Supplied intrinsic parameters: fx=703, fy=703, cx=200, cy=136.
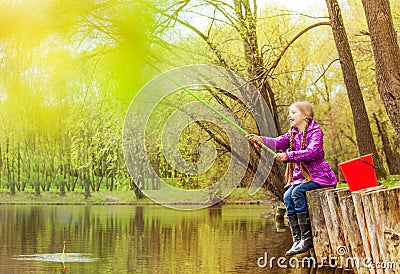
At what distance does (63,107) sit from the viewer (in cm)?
1064

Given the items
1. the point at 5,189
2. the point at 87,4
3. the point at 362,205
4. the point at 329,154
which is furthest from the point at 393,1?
the point at 5,189

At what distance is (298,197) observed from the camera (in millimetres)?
7477

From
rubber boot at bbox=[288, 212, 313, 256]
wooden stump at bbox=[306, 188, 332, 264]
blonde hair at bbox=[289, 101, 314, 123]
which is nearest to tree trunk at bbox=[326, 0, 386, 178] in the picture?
wooden stump at bbox=[306, 188, 332, 264]

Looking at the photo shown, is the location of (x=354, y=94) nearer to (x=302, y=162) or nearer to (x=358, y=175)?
(x=302, y=162)

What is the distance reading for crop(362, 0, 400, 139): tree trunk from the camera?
7672 mm

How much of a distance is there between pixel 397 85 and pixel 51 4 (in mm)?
4738

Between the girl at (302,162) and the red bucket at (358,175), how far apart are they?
1.81 ft

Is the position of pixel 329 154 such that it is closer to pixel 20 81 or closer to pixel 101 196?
pixel 101 196

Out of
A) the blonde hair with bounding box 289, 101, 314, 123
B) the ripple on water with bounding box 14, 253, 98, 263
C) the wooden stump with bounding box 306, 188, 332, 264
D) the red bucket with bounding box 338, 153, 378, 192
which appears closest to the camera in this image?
the red bucket with bounding box 338, 153, 378, 192

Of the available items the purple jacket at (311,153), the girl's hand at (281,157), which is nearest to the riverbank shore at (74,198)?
the purple jacket at (311,153)

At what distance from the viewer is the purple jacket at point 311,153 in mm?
6988

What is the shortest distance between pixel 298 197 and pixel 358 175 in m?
1.13

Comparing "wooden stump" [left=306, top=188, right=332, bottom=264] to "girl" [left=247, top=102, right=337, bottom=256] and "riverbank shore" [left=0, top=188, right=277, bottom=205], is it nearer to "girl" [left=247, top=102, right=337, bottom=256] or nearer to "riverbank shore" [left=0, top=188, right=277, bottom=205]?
"girl" [left=247, top=102, right=337, bottom=256]

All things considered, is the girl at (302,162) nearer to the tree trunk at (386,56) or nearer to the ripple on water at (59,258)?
the tree trunk at (386,56)
